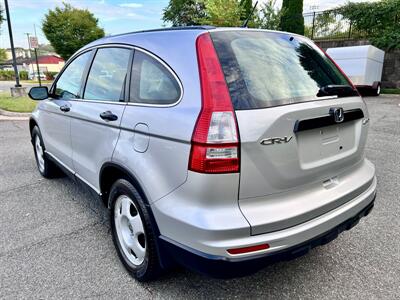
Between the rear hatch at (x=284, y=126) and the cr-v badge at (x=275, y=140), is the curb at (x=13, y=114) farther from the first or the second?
the cr-v badge at (x=275, y=140)

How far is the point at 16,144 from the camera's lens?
670 centimetres

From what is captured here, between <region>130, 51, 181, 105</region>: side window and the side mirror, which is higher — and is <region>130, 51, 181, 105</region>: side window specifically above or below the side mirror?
above

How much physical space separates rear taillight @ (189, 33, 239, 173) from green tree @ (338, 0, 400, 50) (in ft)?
57.6

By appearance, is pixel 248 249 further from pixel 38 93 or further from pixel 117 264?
pixel 38 93

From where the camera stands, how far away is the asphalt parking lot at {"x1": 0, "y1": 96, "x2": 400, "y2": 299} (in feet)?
7.53

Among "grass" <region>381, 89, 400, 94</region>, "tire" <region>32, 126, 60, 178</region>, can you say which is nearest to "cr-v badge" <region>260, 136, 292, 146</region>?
"tire" <region>32, 126, 60, 178</region>

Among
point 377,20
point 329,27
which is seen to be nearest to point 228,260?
point 377,20

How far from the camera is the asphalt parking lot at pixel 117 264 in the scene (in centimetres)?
229

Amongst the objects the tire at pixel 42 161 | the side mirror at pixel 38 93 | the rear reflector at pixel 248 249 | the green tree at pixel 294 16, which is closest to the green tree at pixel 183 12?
the green tree at pixel 294 16

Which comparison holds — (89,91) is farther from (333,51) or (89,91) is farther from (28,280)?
(333,51)

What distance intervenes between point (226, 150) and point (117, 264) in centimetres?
153

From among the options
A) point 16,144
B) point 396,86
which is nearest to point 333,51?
point 396,86

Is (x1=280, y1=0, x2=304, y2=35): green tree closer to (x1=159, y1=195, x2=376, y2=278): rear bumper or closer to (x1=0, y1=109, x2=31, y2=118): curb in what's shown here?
(x1=0, y1=109, x2=31, y2=118): curb

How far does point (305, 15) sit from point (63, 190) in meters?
19.2
